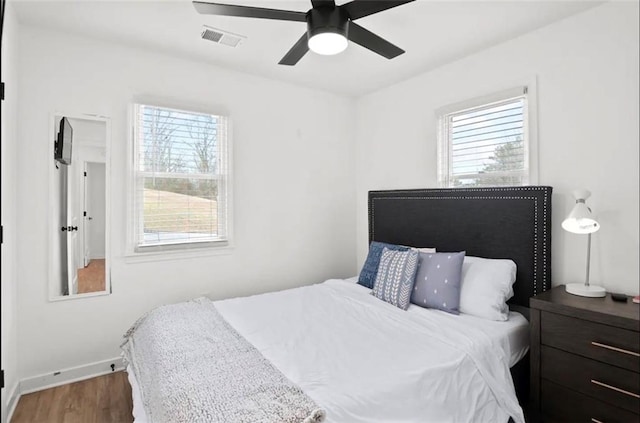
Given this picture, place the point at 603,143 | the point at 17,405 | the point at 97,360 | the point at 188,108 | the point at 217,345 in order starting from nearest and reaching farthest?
the point at 217,345 → the point at 603,143 → the point at 17,405 → the point at 97,360 → the point at 188,108

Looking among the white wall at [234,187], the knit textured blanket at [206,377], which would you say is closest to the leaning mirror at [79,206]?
the white wall at [234,187]

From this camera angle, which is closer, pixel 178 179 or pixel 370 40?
pixel 370 40

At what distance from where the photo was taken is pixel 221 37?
2688 millimetres

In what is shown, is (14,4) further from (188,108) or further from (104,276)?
(104,276)

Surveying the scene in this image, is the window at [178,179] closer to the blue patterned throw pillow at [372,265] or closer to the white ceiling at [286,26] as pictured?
the white ceiling at [286,26]

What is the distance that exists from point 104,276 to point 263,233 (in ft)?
4.62

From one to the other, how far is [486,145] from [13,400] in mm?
3902

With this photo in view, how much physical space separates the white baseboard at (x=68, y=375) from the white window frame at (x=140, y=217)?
2.81 feet

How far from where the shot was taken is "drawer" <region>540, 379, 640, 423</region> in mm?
1793

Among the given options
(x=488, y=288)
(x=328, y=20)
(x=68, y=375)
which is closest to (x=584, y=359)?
(x=488, y=288)

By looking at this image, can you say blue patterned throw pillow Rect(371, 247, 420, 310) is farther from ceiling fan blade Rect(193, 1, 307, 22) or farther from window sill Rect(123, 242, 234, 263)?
ceiling fan blade Rect(193, 1, 307, 22)

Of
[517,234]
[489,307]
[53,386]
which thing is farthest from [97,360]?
[517,234]

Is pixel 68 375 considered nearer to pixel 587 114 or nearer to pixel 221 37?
pixel 221 37

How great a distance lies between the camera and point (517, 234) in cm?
256
